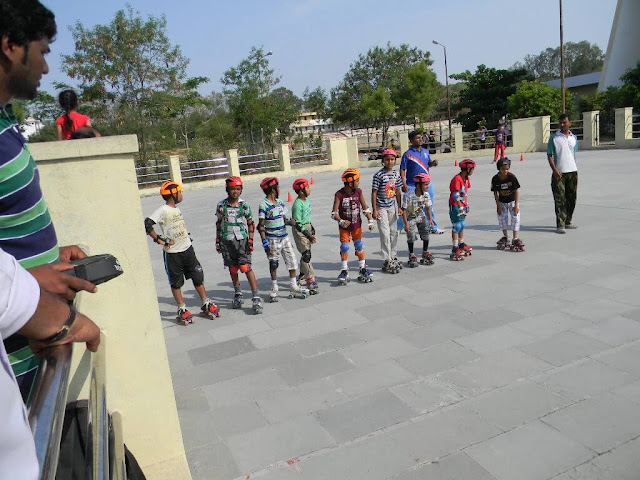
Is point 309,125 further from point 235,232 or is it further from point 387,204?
point 235,232

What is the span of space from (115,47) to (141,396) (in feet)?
97.0

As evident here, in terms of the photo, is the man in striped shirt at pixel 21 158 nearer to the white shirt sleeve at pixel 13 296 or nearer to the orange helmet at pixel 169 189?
the white shirt sleeve at pixel 13 296

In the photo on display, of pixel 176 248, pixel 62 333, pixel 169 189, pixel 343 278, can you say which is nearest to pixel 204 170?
pixel 343 278

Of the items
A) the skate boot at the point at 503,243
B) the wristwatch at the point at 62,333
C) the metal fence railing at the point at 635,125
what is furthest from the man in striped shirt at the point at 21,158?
the metal fence railing at the point at 635,125

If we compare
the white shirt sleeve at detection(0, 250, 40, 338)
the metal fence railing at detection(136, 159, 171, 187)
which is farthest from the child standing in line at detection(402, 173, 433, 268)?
the metal fence railing at detection(136, 159, 171, 187)

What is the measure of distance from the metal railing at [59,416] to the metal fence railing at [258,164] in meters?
24.4

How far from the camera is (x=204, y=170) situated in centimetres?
2584

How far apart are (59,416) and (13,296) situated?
1.04 ft

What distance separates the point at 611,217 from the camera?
9.70 meters

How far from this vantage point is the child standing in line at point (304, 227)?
22.3ft

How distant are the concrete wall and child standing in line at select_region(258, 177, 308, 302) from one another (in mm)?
3643

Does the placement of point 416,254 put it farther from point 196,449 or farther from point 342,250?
point 196,449

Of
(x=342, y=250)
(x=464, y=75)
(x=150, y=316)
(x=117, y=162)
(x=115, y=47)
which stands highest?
(x=115, y=47)

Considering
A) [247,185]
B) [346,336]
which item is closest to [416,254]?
[346,336]
